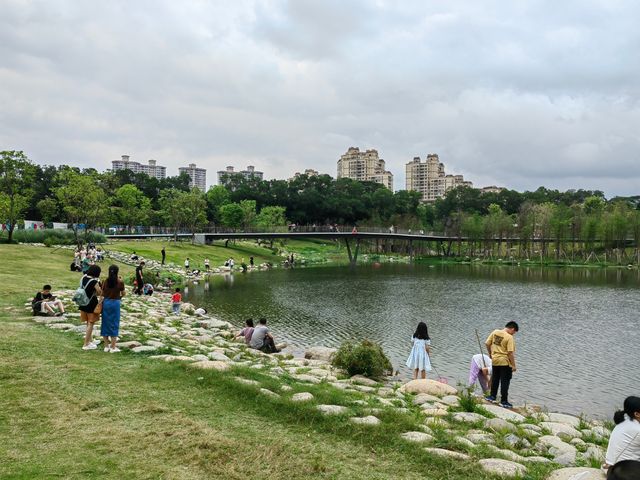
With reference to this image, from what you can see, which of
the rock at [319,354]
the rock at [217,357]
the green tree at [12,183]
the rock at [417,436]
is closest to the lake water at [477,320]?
the rock at [319,354]

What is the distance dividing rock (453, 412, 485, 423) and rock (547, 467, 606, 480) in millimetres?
2839

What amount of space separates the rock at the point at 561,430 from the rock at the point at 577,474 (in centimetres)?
361

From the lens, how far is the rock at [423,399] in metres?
11.3

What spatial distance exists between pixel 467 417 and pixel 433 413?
684 millimetres

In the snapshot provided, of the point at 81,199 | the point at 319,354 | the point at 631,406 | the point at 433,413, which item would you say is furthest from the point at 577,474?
the point at 81,199

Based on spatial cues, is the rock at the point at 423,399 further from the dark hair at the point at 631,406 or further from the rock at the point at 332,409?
the dark hair at the point at 631,406

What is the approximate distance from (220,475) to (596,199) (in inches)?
5624

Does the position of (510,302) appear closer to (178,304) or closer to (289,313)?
(289,313)

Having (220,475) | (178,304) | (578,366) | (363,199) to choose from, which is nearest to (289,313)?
(178,304)

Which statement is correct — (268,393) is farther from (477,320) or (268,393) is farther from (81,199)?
(81,199)

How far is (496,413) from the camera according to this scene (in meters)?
10.9

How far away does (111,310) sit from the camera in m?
12.4

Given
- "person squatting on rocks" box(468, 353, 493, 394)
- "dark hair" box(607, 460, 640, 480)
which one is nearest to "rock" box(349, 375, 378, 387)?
"person squatting on rocks" box(468, 353, 493, 394)

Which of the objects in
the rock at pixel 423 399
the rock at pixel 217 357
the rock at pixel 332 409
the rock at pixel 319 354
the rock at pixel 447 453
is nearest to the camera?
the rock at pixel 447 453
